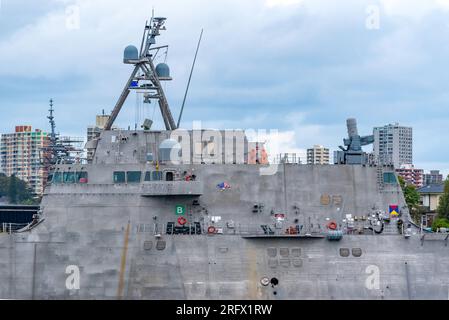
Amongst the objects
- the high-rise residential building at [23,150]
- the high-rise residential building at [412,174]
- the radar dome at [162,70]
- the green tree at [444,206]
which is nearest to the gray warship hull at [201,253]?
the radar dome at [162,70]

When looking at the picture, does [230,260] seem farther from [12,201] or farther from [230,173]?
[12,201]

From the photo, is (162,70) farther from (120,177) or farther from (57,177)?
(57,177)

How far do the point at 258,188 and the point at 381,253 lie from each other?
19.5 ft

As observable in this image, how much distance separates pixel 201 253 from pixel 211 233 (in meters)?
0.97

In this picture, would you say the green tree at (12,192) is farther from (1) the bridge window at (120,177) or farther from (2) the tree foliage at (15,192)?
(1) the bridge window at (120,177)

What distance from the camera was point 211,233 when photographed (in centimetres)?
5338

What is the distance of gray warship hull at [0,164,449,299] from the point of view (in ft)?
174

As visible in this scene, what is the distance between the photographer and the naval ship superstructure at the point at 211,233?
5309cm

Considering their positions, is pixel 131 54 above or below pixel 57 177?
above

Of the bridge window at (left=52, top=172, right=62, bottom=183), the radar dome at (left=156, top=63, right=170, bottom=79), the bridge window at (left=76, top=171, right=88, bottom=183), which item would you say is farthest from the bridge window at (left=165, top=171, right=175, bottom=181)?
the radar dome at (left=156, top=63, right=170, bottom=79)

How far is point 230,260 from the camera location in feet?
174

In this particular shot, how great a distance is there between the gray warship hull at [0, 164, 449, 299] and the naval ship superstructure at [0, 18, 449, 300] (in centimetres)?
4

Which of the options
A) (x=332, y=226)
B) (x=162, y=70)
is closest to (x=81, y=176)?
(x=162, y=70)
